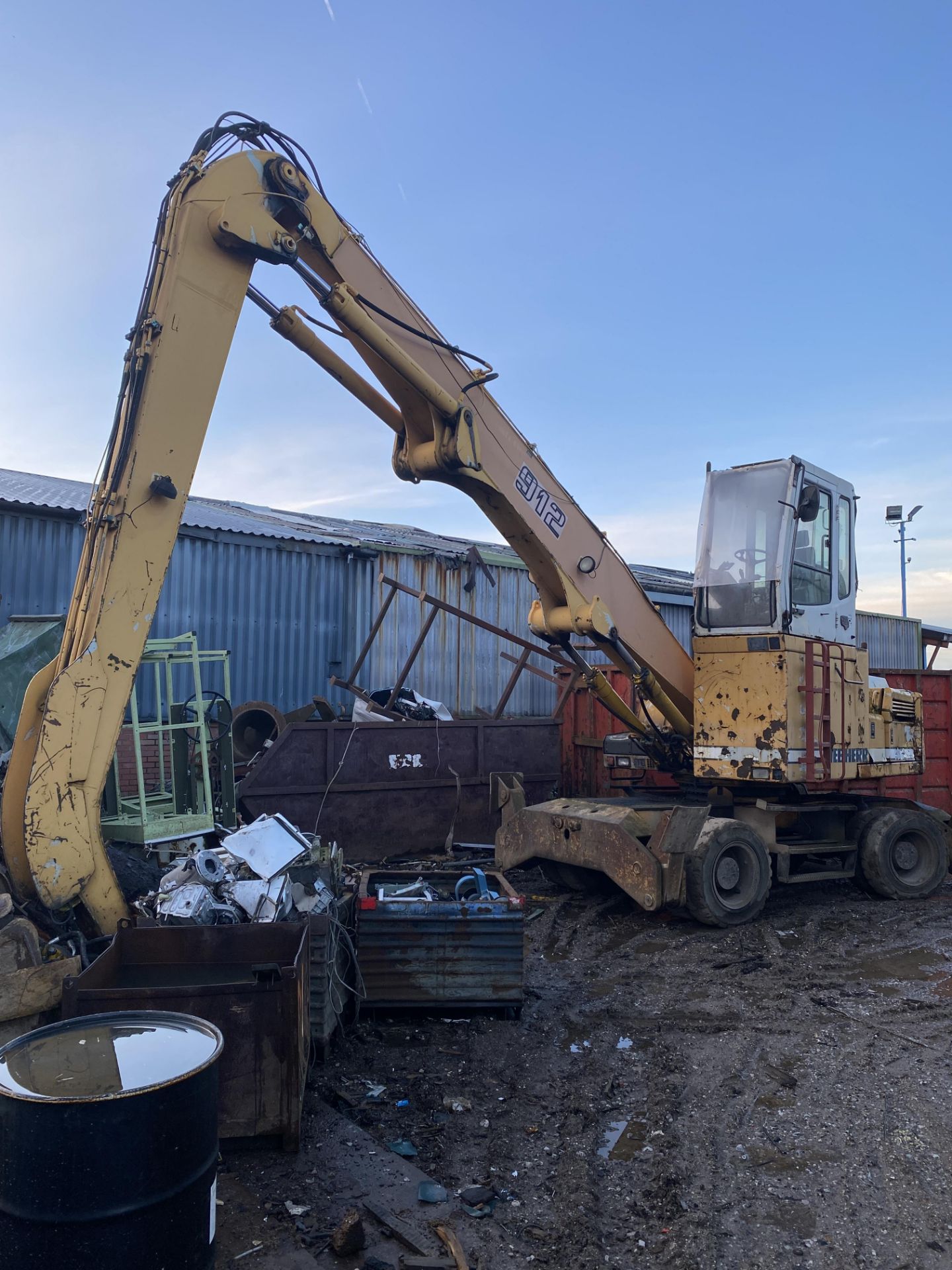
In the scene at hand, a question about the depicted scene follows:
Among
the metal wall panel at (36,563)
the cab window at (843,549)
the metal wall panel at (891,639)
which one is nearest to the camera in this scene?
the cab window at (843,549)

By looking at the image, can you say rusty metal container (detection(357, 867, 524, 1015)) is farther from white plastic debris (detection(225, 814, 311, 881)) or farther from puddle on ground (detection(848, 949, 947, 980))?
puddle on ground (detection(848, 949, 947, 980))

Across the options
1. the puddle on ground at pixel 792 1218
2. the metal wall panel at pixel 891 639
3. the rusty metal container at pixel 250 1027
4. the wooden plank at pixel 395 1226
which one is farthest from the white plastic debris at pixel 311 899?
the metal wall panel at pixel 891 639

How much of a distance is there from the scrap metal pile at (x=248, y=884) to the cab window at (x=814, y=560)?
15.4 ft

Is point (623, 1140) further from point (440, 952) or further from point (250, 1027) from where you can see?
point (250, 1027)

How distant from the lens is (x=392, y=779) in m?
9.80

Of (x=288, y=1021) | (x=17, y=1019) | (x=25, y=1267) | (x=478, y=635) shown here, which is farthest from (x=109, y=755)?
(x=478, y=635)

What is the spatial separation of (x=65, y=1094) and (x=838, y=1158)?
315cm

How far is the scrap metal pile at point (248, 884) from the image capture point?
474 cm

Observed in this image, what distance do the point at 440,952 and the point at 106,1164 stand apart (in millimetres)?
3107

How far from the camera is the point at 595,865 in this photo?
7516mm

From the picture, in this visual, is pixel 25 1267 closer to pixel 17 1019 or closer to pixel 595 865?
pixel 17 1019

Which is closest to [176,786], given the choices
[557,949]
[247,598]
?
→ [557,949]

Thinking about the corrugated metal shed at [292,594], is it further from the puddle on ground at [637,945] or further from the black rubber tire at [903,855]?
the black rubber tire at [903,855]

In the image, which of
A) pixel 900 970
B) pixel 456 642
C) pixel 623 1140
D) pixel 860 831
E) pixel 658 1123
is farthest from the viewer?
pixel 456 642
